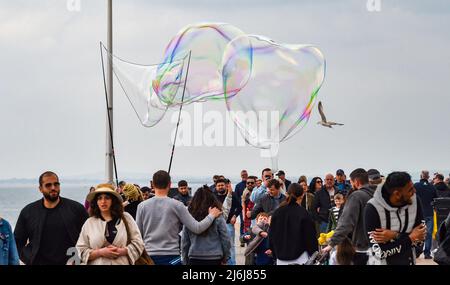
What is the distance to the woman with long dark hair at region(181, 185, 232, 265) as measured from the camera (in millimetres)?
12508

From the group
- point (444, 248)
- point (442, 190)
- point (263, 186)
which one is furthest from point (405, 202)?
point (442, 190)

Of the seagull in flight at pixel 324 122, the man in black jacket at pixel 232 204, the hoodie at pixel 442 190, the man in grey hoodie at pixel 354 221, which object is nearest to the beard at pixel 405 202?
the man in grey hoodie at pixel 354 221

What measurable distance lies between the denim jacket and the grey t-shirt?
187 centimetres

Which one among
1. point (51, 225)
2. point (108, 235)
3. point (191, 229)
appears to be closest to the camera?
point (108, 235)

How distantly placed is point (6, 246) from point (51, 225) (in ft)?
1.41

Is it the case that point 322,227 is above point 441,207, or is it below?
below

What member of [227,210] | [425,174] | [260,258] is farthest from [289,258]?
[425,174]

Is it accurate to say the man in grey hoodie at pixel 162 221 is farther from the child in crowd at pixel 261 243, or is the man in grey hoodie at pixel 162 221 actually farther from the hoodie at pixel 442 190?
the hoodie at pixel 442 190

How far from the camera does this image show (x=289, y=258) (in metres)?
12.4

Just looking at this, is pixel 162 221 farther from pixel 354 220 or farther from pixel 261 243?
pixel 261 243

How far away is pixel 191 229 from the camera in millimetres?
12047
